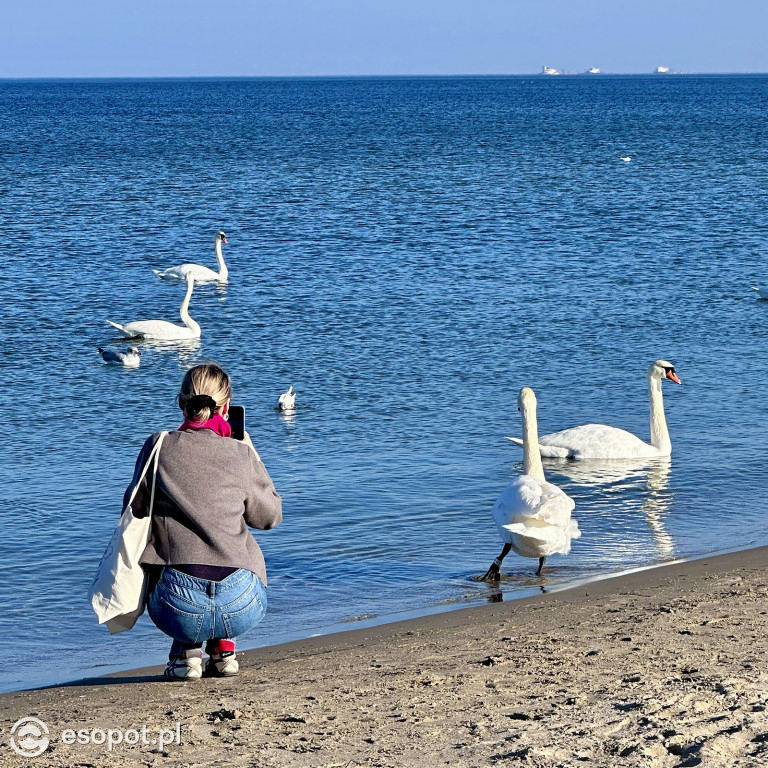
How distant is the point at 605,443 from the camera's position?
393 inches

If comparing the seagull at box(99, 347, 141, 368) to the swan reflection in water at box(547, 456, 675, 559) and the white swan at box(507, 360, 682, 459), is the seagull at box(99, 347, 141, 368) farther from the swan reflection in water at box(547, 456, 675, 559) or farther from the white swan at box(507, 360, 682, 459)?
the swan reflection in water at box(547, 456, 675, 559)

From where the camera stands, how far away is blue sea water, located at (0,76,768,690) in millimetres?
7371

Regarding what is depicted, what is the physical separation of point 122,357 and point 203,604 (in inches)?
394

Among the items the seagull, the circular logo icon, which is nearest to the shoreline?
the circular logo icon

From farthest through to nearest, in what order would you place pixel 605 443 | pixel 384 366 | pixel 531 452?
pixel 384 366, pixel 605 443, pixel 531 452

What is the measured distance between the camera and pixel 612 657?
4.71 meters

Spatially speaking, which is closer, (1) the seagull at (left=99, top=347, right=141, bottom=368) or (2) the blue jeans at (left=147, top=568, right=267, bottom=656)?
(2) the blue jeans at (left=147, top=568, right=267, bottom=656)

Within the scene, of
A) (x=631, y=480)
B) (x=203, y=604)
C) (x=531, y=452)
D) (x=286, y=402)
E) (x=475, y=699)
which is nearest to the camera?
(x=475, y=699)

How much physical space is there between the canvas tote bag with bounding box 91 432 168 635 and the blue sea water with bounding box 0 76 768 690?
54.9 inches

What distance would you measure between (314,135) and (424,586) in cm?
6386

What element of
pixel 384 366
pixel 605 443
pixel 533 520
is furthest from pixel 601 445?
pixel 384 366

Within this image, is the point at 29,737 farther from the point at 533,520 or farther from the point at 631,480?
the point at 631,480

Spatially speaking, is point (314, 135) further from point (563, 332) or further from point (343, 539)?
point (343, 539)

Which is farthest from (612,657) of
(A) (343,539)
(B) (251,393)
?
(B) (251,393)
